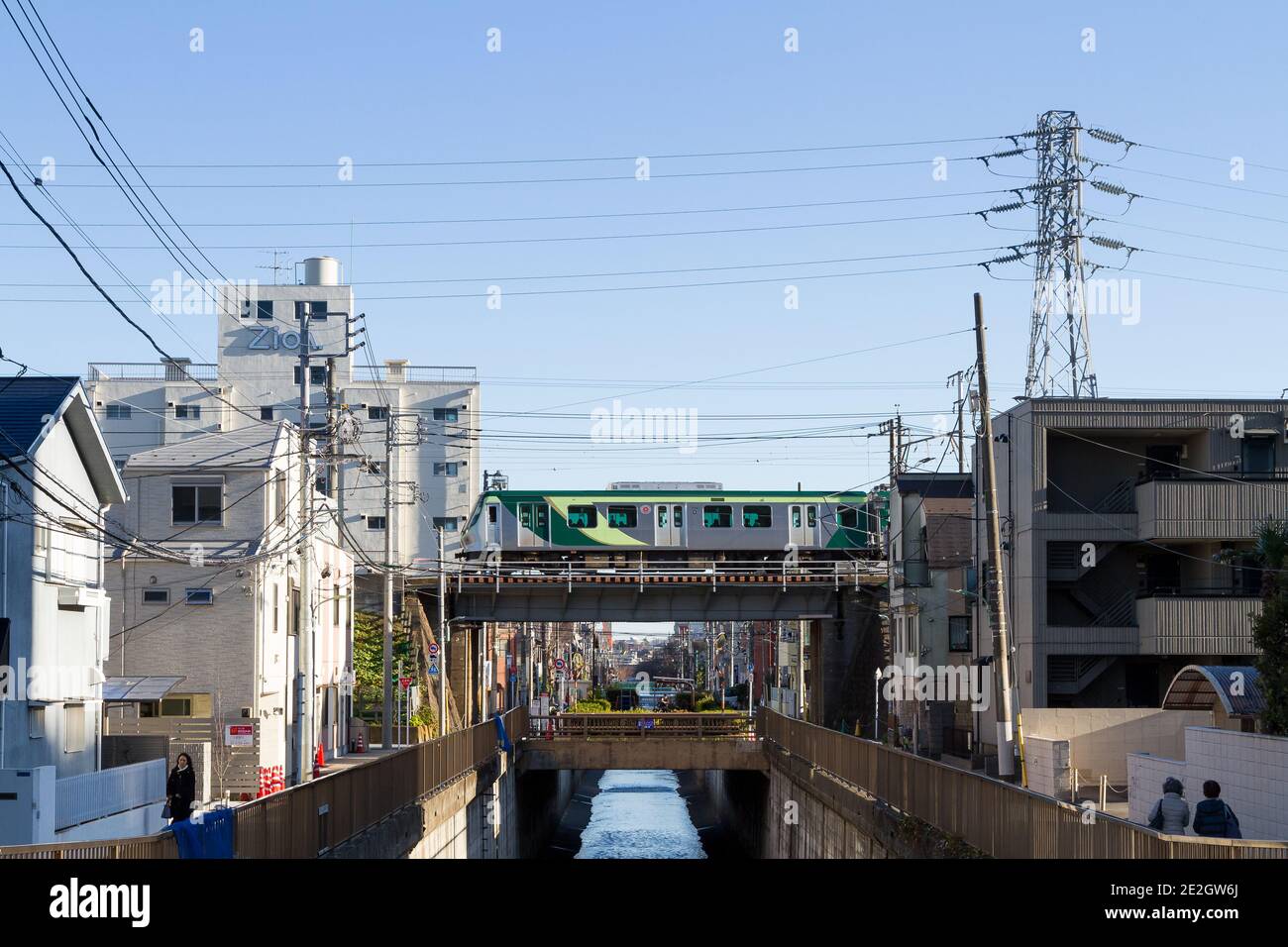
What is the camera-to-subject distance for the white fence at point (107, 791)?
21.6 m

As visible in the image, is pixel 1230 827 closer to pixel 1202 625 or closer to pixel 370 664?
pixel 1202 625

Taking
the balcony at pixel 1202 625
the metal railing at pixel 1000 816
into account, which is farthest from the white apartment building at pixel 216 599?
the balcony at pixel 1202 625

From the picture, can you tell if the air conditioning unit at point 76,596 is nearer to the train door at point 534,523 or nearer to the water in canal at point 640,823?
the water in canal at point 640,823

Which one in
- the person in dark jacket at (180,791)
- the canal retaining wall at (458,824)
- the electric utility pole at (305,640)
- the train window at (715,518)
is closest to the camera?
the person in dark jacket at (180,791)

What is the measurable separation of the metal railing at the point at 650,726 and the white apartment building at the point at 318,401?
110 feet

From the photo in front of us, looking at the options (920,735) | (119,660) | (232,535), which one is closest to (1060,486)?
(920,735)

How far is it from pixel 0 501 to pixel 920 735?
31131 mm

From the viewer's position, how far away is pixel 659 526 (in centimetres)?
5766

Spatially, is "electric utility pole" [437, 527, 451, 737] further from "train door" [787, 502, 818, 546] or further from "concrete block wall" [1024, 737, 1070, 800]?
"concrete block wall" [1024, 737, 1070, 800]

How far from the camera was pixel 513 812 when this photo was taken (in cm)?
4312

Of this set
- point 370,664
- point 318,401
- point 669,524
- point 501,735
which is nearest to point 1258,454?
point 501,735

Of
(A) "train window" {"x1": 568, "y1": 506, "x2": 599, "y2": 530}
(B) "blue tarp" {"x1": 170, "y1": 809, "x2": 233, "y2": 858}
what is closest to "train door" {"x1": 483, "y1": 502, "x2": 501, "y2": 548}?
(A) "train window" {"x1": 568, "y1": 506, "x2": 599, "y2": 530}
